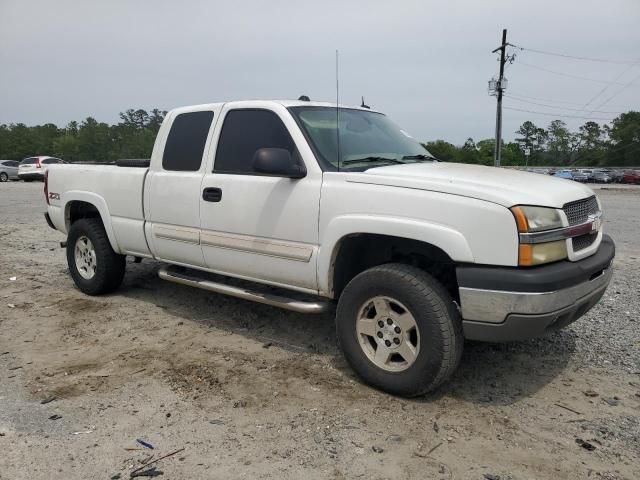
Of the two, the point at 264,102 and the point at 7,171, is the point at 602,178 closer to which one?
the point at 7,171

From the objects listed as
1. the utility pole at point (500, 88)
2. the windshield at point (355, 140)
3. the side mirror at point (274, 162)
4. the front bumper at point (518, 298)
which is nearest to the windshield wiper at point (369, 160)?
the windshield at point (355, 140)

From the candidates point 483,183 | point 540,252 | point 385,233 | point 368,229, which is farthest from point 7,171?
point 540,252

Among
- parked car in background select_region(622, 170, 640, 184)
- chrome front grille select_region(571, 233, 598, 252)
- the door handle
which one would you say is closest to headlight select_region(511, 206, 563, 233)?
chrome front grille select_region(571, 233, 598, 252)

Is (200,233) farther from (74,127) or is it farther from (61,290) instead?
(74,127)

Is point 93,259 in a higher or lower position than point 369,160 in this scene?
lower

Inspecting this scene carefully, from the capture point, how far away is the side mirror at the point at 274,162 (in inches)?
145

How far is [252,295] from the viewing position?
167 inches

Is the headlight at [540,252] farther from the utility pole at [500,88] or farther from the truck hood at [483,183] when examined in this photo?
the utility pole at [500,88]

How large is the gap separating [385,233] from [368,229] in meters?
0.13

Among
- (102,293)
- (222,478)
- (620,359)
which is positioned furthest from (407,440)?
(102,293)

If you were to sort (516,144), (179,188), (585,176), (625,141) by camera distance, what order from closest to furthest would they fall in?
(179,188), (585,176), (625,141), (516,144)

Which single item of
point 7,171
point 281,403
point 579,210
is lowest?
point 281,403

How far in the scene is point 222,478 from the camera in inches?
103

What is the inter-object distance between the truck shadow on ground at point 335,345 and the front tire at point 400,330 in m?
0.24
